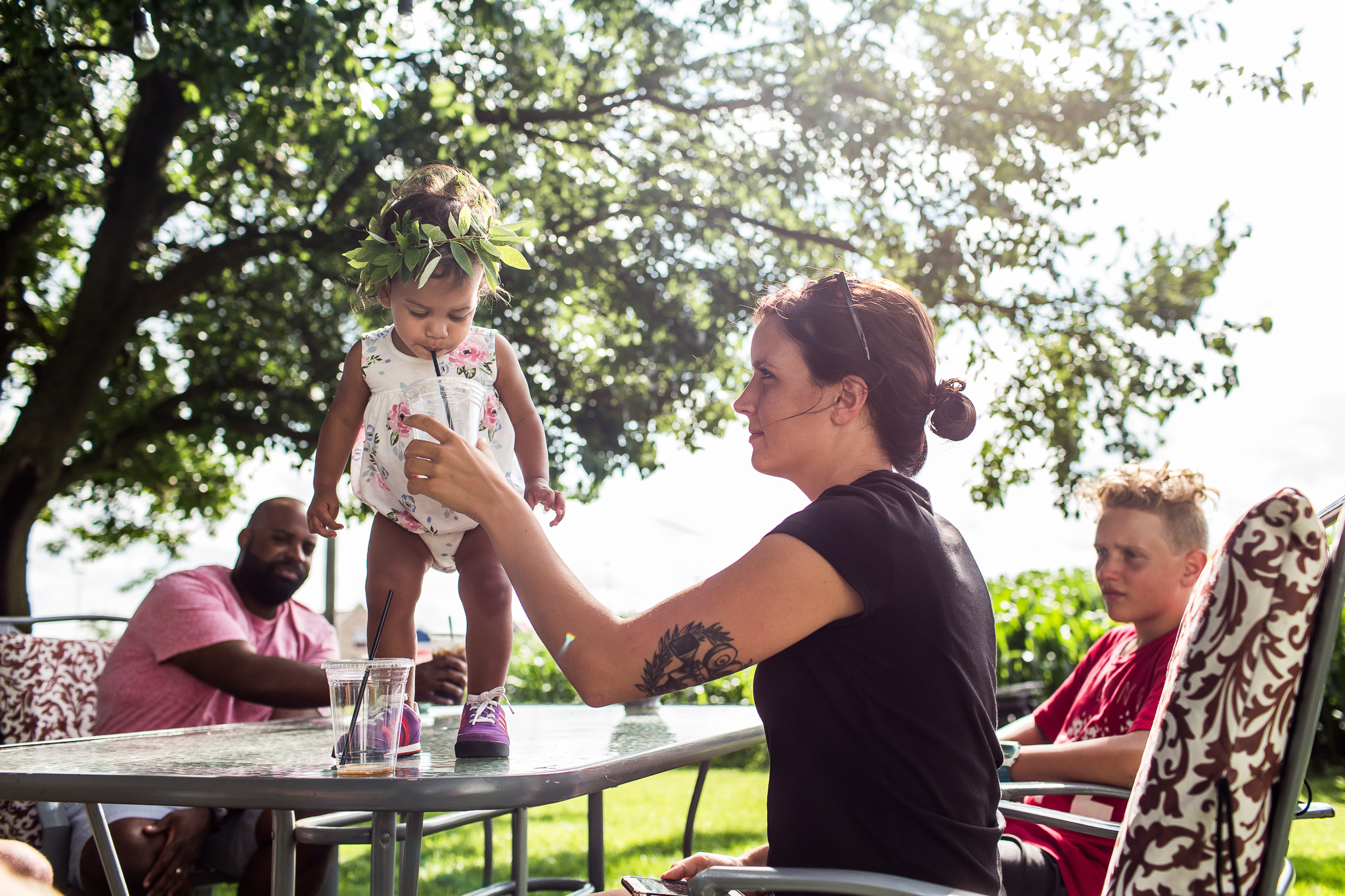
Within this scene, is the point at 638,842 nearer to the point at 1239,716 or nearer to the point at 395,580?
the point at 395,580

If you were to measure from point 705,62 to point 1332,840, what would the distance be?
23.4 feet

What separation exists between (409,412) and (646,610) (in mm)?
706

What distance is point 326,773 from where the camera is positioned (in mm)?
1324

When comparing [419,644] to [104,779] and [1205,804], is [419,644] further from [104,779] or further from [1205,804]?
[1205,804]

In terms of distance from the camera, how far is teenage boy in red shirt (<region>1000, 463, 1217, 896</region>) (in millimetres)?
2051

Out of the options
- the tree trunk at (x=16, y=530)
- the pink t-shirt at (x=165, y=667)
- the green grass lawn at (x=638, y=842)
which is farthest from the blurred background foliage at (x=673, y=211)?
the pink t-shirt at (x=165, y=667)

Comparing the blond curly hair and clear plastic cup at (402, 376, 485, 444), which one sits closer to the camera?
clear plastic cup at (402, 376, 485, 444)

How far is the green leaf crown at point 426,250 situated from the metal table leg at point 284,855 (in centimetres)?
108

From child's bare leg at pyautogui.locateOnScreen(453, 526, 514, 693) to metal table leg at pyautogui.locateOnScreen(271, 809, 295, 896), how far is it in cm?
47

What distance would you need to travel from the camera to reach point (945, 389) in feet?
5.57

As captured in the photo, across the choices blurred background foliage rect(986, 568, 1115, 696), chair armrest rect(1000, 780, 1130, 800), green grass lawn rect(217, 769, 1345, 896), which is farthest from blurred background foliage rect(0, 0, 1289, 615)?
chair armrest rect(1000, 780, 1130, 800)

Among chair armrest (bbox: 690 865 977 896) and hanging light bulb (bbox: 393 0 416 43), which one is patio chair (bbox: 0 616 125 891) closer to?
chair armrest (bbox: 690 865 977 896)

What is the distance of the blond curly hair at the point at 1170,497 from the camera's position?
105 inches

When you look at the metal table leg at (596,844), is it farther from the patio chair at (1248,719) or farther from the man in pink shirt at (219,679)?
the patio chair at (1248,719)
